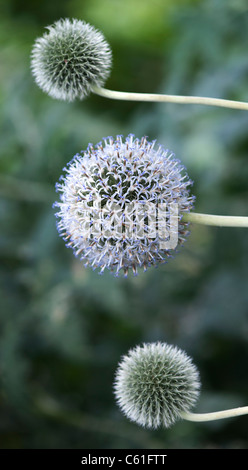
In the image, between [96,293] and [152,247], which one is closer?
[152,247]

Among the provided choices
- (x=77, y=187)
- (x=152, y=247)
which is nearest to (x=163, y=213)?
(x=152, y=247)

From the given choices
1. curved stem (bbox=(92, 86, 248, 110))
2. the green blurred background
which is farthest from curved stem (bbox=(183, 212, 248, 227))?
the green blurred background

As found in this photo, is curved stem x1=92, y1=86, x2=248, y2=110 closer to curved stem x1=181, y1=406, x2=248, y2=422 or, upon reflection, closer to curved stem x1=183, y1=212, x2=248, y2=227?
curved stem x1=183, y1=212, x2=248, y2=227

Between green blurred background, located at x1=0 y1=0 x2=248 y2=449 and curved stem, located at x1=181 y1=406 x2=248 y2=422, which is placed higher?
green blurred background, located at x1=0 y1=0 x2=248 y2=449

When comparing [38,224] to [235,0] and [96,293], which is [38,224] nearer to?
[96,293]

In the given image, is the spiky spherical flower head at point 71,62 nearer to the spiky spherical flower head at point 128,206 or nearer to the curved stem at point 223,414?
the spiky spherical flower head at point 128,206

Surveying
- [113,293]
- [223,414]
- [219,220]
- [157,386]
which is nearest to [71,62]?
[219,220]
